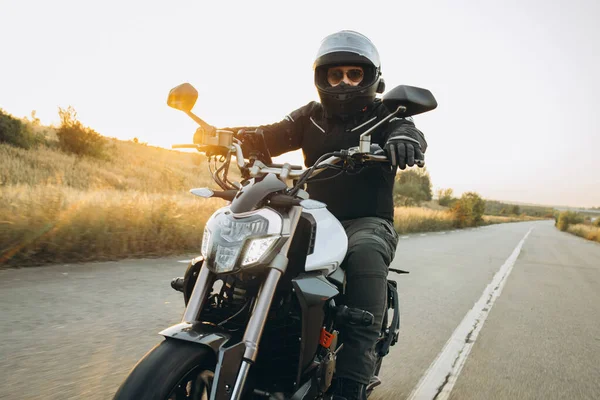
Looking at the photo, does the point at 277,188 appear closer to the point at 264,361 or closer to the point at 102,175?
the point at 264,361

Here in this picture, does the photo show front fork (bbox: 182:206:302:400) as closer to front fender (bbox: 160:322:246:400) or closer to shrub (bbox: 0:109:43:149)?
front fender (bbox: 160:322:246:400)

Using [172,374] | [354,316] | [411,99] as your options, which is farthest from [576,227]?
[172,374]

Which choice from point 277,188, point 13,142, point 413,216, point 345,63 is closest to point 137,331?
point 277,188

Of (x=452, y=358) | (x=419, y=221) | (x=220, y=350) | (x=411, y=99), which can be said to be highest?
(x=411, y=99)

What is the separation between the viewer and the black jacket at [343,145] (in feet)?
8.66

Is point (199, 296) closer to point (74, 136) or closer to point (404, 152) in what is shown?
point (404, 152)

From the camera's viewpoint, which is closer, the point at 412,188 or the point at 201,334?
the point at 201,334

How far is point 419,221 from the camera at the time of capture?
2077 centimetres

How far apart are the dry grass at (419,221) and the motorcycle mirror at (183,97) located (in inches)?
588

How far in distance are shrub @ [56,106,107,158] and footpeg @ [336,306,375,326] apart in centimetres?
2851

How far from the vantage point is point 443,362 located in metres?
3.50

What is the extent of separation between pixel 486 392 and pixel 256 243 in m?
2.17

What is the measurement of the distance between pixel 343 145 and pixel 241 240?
4.32 ft

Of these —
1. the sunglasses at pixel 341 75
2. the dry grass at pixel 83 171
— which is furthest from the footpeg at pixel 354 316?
the dry grass at pixel 83 171
